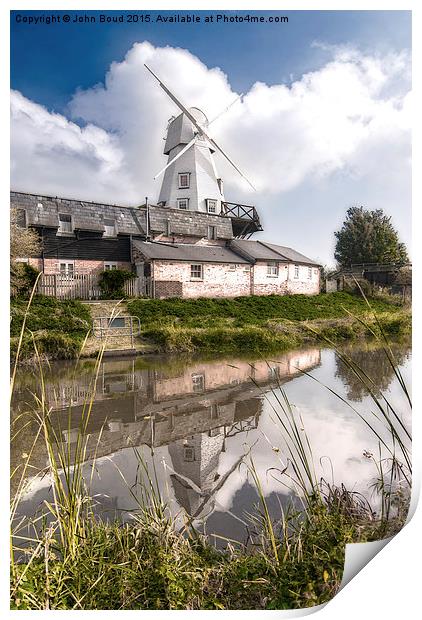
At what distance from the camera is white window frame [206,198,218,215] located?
7.87 ft

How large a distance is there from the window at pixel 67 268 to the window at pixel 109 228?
33 centimetres

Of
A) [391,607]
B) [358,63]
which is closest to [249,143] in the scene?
[358,63]

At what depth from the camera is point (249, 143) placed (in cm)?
179

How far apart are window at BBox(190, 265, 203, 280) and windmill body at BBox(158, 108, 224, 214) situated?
0.41 meters

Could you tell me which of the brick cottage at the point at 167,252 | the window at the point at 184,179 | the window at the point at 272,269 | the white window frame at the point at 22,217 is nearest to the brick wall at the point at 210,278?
the brick cottage at the point at 167,252

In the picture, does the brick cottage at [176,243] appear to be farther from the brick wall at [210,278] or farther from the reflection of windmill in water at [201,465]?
the reflection of windmill in water at [201,465]

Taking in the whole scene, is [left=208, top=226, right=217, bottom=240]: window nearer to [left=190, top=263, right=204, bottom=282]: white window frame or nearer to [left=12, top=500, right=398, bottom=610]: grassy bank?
[left=190, top=263, right=204, bottom=282]: white window frame

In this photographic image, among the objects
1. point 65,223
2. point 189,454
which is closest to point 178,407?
point 189,454

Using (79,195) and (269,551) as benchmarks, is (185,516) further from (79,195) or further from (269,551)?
(79,195)

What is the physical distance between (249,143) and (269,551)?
179 centimetres

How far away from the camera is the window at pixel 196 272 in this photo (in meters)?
2.36

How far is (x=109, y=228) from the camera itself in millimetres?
2289

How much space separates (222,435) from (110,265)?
129 cm

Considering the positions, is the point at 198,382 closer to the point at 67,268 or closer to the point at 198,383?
the point at 198,383
